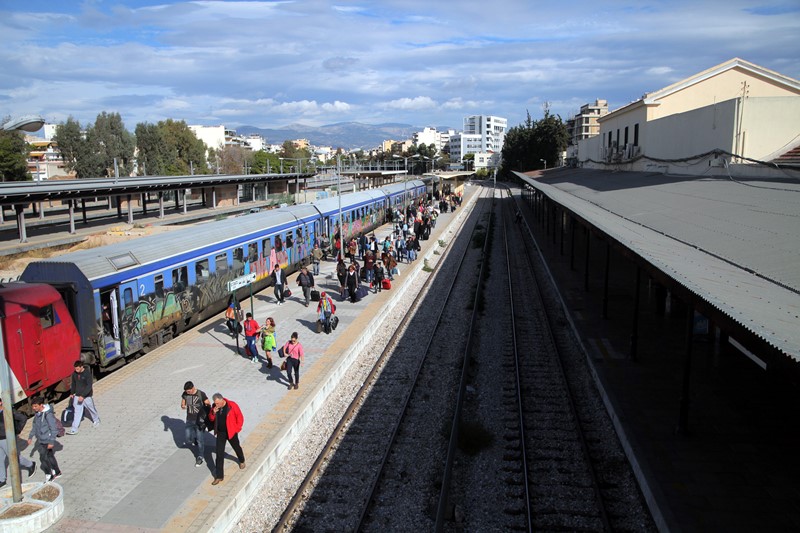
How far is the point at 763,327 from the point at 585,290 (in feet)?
52.5

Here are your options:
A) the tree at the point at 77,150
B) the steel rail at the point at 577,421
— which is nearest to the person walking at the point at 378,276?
the steel rail at the point at 577,421

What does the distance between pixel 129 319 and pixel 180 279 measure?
8.34ft

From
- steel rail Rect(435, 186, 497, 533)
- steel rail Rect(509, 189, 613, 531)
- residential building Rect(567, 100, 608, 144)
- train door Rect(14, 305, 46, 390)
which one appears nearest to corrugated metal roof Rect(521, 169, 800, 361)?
steel rail Rect(509, 189, 613, 531)

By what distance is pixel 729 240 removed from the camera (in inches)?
433

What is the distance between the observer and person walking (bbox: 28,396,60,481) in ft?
28.7

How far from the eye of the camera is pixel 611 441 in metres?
10.2

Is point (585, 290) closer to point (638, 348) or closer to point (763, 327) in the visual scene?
point (638, 348)

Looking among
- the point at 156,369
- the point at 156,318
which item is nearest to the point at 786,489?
the point at 156,369

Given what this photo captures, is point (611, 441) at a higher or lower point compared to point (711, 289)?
lower

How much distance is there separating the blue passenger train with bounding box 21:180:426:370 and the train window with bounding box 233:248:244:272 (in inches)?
1.2

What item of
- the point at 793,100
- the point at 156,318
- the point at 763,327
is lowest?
the point at 156,318

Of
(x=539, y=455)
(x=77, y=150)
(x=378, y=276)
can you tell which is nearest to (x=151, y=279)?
(x=378, y=276)

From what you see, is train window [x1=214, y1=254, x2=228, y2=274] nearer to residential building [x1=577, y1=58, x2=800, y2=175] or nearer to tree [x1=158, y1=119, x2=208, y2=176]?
residential building [x1=577, y1=58, x2=800, y2=175]

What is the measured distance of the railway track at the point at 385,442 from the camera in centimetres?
834
